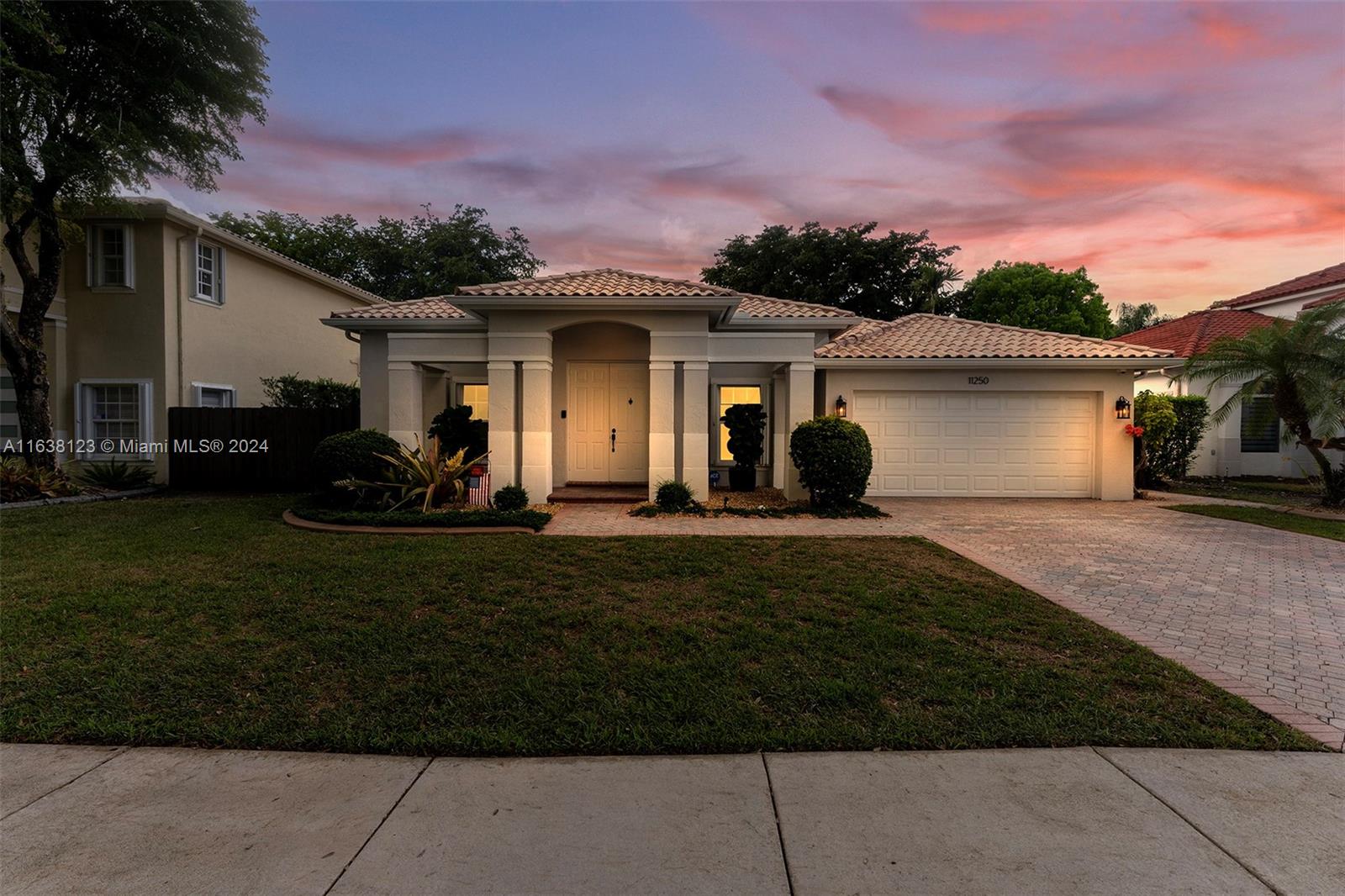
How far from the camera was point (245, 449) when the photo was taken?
12867 millimetres

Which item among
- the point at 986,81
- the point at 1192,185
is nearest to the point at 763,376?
the point at 986,81

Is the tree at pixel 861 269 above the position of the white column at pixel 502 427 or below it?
above

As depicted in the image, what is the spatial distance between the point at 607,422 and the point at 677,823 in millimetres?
10899

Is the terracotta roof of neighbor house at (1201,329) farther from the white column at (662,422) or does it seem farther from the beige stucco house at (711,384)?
the white column at (662,422)

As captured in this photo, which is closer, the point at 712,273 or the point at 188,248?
the point at 188,248

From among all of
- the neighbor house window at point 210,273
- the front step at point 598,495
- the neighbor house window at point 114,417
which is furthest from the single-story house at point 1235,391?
the neighbor house window at point 114,417

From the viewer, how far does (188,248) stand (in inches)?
512

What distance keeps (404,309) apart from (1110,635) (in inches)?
500

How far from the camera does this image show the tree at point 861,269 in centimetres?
2775

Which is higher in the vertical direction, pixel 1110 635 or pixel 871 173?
pixel 871 173

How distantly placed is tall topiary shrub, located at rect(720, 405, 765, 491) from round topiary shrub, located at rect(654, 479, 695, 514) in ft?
8.61

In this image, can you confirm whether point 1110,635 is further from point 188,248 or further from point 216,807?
point 188,248

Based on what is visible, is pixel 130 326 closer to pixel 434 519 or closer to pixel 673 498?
pixel 434 519

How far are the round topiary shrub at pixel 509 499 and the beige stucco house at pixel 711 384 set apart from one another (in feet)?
3.02
